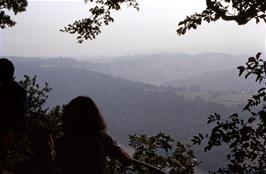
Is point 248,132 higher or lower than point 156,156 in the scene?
higher

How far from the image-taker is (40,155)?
4.32 metres

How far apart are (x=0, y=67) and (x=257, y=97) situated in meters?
3.74

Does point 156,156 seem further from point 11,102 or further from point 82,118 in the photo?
point 82,118

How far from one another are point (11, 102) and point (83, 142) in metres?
1.72

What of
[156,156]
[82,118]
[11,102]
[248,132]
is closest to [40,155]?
[82,118]

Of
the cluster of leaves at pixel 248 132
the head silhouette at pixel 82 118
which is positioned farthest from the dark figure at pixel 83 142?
the cluster of leaves at pixel 248 132

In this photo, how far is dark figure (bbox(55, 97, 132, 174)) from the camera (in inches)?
165

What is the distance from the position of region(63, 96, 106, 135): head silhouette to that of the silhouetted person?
123 centimetres

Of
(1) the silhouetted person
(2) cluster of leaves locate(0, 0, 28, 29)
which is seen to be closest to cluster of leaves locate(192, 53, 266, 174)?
(1) the silhouetted person

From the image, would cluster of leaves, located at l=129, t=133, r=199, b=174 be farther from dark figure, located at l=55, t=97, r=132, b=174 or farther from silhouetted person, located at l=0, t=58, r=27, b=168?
dark figure, located at l=55, t=97, r=132, b=174

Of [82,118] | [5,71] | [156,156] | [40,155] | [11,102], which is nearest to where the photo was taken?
[82,118]

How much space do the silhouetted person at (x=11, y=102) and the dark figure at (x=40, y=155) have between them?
87cm

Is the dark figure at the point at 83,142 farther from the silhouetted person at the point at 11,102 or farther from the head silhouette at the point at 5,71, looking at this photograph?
the head silhouette at the point at 5,71

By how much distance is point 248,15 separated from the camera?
686cm
